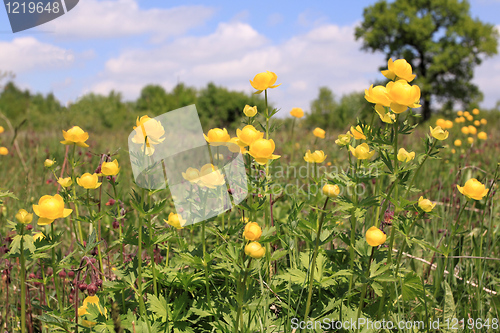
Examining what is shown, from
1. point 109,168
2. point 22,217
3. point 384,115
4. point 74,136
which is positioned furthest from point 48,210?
point 384,115

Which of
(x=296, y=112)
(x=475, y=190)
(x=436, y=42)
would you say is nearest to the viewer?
(x=475, y=190)

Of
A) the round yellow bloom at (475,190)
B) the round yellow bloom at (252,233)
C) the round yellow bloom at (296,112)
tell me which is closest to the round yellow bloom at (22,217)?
the round yellow bloom at (252,233)

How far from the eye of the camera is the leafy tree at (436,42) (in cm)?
2322

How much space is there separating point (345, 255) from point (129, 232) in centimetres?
90

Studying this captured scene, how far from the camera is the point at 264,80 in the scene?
1372mm

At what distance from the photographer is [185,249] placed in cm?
141

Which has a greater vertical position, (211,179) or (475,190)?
(211,179)

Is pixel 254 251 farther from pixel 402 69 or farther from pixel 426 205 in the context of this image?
pixel 402 69

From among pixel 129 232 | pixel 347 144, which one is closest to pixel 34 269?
pixel 129 232

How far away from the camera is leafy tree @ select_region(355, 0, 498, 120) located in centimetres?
2322

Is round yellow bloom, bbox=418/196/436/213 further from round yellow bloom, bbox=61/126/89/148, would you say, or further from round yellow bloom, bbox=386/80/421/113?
round yellow bloom, bbox=61/126/89/148

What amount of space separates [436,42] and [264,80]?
88.2ft

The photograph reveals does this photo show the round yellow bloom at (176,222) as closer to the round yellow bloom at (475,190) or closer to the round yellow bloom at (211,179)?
the round yellow bloom at (211,179)

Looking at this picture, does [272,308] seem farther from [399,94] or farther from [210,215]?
[399,94]
